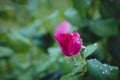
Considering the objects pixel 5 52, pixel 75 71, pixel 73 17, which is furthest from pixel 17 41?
pixel 75 71

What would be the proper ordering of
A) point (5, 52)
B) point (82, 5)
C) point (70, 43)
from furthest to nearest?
point (5, 52), point (82, 5), point (70, 43)

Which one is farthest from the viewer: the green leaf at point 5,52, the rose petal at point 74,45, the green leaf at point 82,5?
the green leaf at point 5,52

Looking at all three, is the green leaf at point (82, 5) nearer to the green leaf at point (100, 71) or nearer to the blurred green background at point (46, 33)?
the blurred green background at point (46, 33)

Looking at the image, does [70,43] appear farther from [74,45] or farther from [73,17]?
[73,17]

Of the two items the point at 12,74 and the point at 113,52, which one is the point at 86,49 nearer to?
the point at 113,52

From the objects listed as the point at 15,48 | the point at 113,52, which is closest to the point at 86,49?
the point at 113,52

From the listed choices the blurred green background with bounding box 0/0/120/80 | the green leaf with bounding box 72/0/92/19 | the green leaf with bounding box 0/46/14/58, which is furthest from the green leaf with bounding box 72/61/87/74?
the green leaf with bounding box 0/46/14/58

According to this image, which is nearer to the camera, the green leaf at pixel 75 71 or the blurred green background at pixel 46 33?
the green leaf at pixel 75 71

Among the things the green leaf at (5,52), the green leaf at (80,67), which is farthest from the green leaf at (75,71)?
the green leaf at (5,52)
